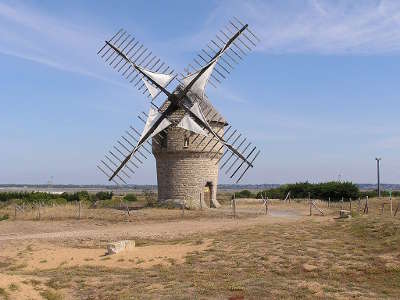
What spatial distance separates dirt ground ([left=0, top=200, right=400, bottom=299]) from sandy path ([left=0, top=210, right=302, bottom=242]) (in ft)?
0.20

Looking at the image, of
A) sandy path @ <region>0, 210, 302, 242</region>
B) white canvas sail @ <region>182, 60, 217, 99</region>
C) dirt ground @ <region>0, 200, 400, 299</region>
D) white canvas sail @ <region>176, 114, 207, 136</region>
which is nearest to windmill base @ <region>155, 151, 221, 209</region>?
white canvas sail @ <region>176, 114, 207, 136</region>

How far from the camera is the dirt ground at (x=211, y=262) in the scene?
13.7 meters

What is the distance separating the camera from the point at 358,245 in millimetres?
18359

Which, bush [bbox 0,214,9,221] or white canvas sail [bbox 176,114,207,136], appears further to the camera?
bush [bbox 0,214,9,221]

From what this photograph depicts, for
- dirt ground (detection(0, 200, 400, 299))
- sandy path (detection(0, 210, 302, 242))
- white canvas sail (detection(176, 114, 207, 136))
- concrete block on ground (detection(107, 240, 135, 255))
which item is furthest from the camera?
white canvas sail (detection(176, 114, 207, 136))

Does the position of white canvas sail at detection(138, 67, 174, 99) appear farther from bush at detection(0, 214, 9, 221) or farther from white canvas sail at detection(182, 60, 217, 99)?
bush at detection(0, 214, 9, 221)

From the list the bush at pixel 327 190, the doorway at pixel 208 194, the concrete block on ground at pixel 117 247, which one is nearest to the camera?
the concrete block on ground at pixel 117 247

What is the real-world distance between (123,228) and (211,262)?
11224mm

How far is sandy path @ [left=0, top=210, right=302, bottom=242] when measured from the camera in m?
24.5

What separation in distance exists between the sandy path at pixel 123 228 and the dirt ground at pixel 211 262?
62mm

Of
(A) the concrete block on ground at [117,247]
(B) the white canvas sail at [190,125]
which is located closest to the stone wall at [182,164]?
(B) the white canvas sail at [190,125]

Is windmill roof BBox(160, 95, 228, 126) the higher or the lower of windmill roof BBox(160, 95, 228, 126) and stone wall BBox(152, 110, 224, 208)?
the higher

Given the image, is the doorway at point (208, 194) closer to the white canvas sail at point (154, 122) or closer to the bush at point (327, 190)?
the white canvas sail at point (154, 122)

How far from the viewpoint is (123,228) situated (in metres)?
27.5
